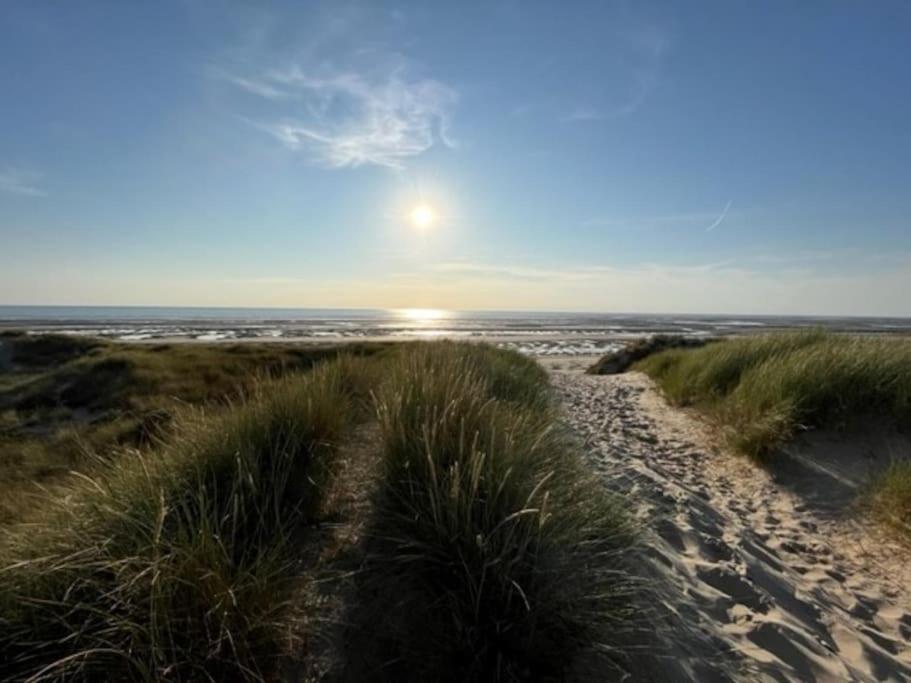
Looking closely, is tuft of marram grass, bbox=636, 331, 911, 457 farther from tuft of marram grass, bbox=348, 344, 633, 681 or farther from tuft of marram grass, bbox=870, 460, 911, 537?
tuft of marram grass, bbox=348, 344, 633, 681

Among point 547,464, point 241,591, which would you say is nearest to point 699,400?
point 547,464

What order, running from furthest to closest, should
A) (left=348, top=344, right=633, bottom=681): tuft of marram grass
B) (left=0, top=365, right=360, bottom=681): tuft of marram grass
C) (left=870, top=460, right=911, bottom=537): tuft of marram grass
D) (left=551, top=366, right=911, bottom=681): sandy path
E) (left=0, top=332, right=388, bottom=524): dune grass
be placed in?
(left=0, top=332, right=388, bottom=524): dune grass
(left=870, top=460, right=911, bottom=537): tuft of marram grass
(left=551, top=366, right=911, bottom=681): sandy path
(left=348, top=344, right=633, bottom=681): tuft of marram grass
(left=0, top=365, right=360, bottom=681): tuft of marram grass

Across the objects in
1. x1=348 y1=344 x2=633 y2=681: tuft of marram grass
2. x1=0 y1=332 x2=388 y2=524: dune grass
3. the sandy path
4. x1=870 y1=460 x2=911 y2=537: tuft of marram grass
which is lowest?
x1=0 y1=332 x2=388 y2=524: dune grass

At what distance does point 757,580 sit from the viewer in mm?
3752

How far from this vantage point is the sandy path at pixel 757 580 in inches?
110

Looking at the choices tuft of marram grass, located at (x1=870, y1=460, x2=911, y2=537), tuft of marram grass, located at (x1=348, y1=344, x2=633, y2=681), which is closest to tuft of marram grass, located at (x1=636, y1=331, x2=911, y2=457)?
tuft of marram grass, located at (x1=870, y1=460, x2=911, y2=537)

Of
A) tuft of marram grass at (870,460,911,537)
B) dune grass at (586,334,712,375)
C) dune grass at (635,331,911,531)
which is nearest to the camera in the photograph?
tuft of marram grass at (870,460,911,537)

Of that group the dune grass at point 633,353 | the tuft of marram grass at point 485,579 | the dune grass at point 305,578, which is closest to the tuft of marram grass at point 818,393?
the dune grass at point 305,578

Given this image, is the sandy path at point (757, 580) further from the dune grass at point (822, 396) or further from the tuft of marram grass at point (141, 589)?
the tuft of marram grass at point (141, 589)

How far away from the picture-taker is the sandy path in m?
2.78

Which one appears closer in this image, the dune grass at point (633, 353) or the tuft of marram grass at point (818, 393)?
the tuft of marram grass at point (818, 393)

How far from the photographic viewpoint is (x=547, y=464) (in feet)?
12.4

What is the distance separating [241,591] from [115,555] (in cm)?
81

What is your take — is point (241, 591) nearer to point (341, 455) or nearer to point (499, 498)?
point (499, 498)
